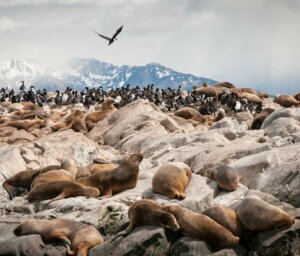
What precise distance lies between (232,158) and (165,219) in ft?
14.1

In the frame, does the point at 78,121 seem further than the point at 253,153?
Yes

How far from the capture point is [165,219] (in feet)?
31.6

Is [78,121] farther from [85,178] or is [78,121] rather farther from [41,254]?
[41,254]

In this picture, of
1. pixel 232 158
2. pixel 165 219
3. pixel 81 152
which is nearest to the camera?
pixel 165 219

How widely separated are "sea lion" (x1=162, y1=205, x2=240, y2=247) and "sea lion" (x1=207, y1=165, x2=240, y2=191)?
1.81 m

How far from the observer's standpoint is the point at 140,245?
9.39 meters

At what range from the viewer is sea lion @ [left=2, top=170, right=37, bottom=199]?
13672 millimetres

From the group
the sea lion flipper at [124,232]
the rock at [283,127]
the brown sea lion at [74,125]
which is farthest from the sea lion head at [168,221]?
the brown sea lion at [74,125]

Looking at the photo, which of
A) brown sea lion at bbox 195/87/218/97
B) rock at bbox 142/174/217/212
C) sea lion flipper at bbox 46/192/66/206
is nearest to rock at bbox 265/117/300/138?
rock at bbox 142/174/217/212

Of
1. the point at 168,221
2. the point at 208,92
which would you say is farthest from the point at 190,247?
the point at 208,92

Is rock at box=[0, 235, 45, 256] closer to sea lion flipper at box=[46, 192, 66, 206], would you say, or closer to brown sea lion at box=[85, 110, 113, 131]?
sea lion flipper at box=[46, 192, 66, 206]

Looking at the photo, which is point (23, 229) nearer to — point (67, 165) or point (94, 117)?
point (67, 165)

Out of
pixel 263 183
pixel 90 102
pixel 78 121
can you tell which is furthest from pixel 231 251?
pixel 90 102

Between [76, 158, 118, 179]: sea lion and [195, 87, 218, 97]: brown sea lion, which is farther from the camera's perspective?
[195, 87, 218, 97]: brown sea lion
